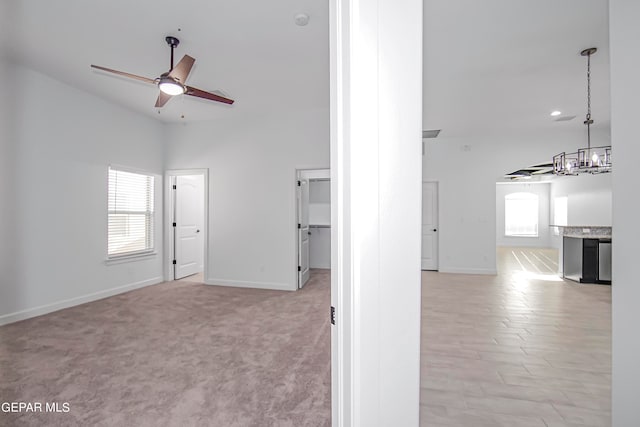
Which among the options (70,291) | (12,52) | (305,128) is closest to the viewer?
(12,52)

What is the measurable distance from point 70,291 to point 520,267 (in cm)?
842

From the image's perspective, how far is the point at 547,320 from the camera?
3408 mm

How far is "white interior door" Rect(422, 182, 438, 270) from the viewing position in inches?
249

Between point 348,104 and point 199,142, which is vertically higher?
point 199,142

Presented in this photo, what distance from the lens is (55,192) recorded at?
3.71 m

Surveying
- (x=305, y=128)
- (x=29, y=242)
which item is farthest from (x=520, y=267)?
(x=29, y=242)

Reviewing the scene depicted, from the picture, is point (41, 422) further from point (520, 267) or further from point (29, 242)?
point (520, 267)

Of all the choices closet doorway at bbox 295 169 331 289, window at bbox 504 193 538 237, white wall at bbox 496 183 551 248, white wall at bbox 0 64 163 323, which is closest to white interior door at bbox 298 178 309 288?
closet doorway at bbox 295 169 331 289

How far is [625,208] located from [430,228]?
17.0 ft

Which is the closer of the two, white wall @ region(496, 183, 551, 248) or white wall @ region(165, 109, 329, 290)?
white wall @ region(165, 109, 329, 290)

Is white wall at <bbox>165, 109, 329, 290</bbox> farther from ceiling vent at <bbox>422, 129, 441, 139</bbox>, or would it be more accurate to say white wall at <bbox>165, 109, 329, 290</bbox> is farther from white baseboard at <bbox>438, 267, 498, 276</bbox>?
white baseboard at <bbox>438, 267, 498, 276</bbox>

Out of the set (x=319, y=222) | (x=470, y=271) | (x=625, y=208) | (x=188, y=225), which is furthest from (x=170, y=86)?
(x=470, y=271)

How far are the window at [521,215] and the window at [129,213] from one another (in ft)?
38.4

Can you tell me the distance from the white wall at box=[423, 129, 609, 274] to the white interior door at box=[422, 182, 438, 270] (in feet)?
0.43
